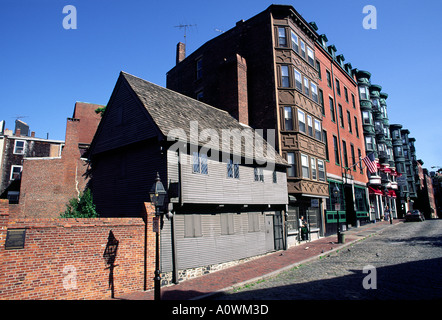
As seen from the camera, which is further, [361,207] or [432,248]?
[361,207]

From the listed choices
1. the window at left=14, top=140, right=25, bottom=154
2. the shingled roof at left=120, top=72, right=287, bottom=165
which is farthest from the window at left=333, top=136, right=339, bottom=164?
the window at left=14, top=140, right=25, bottom=154

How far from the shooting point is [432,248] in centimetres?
1552

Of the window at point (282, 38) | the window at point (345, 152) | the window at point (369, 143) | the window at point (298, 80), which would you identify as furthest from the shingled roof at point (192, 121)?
the window at point (369, 143)

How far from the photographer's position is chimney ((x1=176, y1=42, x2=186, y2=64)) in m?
31.9

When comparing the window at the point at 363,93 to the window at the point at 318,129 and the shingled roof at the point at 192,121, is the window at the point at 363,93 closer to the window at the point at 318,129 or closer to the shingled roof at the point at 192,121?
the window at the point at 318,129

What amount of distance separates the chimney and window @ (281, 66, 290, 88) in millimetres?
13943

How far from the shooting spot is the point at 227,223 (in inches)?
600

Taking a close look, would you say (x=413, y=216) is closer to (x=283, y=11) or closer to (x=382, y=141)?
(x=382, y=141)

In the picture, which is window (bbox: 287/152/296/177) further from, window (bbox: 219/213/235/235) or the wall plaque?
the wall plaque
